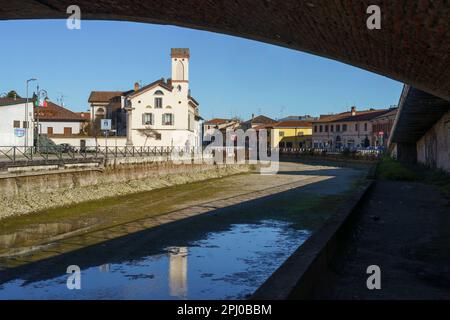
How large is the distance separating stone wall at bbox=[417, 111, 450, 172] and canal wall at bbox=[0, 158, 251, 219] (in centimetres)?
2018

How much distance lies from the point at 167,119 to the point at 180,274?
5467cm

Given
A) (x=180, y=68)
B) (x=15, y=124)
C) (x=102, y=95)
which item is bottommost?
(x=15, y=124)

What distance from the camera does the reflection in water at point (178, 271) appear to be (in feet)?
32.3

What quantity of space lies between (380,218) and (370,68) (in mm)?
6099

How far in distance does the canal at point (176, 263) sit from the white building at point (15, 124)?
29.2 m

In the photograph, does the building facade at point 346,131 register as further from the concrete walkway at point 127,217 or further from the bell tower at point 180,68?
Result: the concrete walkway at point 127,217

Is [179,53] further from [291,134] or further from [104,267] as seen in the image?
[104,267]

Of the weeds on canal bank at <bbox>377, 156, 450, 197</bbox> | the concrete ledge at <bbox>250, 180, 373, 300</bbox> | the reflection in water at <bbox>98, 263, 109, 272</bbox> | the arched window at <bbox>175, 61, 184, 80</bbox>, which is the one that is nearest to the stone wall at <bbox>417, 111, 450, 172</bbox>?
the weeds on canal bank at <bbox>377, 156, 450, 197</bbox>

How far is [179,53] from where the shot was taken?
67375 millimetres

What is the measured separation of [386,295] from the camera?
299 inches

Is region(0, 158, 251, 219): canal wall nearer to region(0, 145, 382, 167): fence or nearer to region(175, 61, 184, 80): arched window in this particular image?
region(0, 145, 382, 167): fence

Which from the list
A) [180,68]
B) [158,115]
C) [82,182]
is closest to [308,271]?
[82,182]

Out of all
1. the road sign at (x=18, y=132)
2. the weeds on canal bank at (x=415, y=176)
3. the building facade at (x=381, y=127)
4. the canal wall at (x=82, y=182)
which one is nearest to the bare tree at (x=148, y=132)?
the canal wall at (x=82, y=182)

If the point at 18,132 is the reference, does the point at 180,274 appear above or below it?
below
